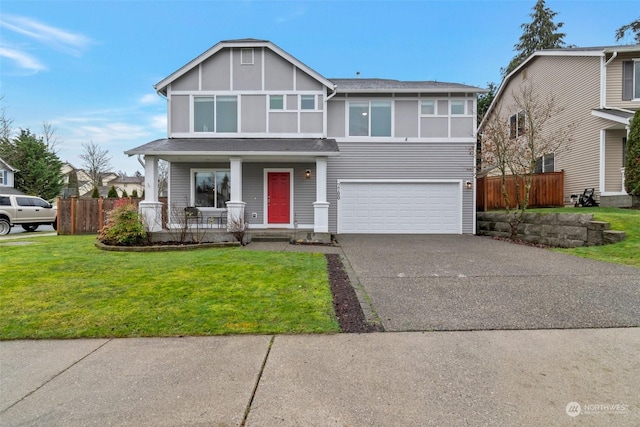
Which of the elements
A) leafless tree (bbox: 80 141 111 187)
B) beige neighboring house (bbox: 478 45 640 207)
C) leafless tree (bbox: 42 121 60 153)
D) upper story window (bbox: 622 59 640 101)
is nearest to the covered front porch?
beige neighboring house (bbox: 478 45 640 207)

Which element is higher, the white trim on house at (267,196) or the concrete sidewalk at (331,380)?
the white trim on house at (267,196)

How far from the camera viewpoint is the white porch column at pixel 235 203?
1045 centimetres

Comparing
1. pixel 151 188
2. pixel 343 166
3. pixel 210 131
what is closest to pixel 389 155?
pixel 343 166

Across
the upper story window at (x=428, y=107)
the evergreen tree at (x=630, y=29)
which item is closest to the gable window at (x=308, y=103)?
the upper story window at (x=428, y=107)

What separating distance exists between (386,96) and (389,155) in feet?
7.84

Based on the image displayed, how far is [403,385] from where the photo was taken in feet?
8.21

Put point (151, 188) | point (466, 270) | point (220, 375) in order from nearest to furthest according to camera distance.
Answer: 1. point (220, 375)
2. point (466, 270)
3. point (151, 188)

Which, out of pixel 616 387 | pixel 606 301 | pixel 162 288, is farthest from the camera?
pixel 162 288

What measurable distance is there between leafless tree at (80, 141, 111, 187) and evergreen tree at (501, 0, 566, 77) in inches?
1898

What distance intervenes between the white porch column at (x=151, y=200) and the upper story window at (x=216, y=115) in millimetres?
2478

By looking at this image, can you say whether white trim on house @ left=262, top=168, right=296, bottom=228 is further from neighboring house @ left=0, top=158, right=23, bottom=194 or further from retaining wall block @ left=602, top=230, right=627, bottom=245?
neighboring house @ left=0, top=158, right=23, bottom=194

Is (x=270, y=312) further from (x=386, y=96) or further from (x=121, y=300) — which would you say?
(x=386, y=96)

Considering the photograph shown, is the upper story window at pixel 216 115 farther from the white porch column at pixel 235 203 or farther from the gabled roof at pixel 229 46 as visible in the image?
the white porch column at pixel 235 203

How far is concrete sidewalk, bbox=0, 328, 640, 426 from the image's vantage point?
2.16 m
